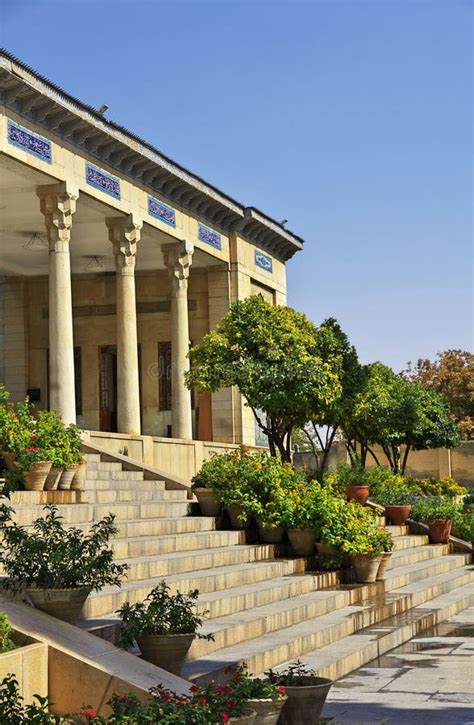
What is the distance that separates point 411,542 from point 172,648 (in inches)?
559

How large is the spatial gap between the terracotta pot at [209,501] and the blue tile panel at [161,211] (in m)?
9.93

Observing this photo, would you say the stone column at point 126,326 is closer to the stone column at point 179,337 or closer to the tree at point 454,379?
the stone column at point 179,337

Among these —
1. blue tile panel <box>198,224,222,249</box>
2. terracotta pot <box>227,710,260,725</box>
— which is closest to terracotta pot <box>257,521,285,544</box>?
terracotta pot <box>227,710,260,725</box>

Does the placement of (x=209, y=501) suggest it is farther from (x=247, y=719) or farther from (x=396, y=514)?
(x=247, y=719)

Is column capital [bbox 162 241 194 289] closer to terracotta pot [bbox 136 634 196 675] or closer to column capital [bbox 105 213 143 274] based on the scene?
column capital [bbox 105 213 143 274]

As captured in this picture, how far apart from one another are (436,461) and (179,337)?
75.9 feet

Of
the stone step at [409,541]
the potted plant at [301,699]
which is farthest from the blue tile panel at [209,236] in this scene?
the potted plant at [301,699]

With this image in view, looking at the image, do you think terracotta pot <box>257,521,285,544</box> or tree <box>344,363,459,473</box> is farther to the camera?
tree <box>344,363,459,473</box>

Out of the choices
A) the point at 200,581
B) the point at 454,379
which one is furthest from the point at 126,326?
the point at 454,379

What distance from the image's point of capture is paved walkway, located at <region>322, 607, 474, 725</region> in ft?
28.4

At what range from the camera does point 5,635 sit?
24.9ft

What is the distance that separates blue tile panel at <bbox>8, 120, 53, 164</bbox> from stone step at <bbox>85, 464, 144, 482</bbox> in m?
5.49

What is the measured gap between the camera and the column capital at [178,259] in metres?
26.8

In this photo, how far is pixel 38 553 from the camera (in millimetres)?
8625
